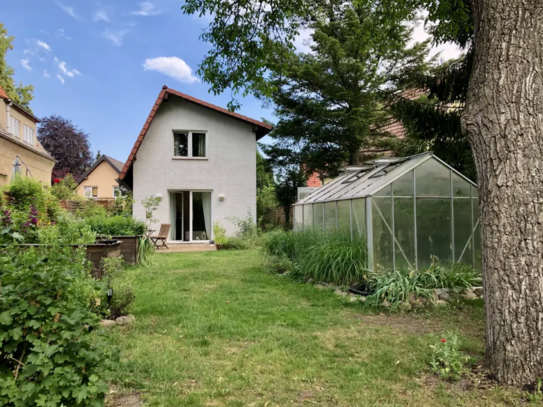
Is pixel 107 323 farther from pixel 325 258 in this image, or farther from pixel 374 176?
pixel 374 176

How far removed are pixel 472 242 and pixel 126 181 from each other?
13891 mm

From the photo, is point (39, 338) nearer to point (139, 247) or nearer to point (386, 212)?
point (386, 212)

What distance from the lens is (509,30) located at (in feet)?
10.0

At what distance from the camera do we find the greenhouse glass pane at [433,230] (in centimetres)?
648

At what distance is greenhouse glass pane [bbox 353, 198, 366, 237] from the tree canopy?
36.3m

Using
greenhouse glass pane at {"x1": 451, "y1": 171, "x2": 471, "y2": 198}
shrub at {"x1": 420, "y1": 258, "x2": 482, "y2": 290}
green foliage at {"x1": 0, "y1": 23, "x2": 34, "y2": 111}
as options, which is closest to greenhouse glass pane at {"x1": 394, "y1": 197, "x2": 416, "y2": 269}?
shrub at {"x1": 420, "y1": 258, "x2": 482, "y2": 290}

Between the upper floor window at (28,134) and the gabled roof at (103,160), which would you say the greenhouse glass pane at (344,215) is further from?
the gabled roof at (103,160)

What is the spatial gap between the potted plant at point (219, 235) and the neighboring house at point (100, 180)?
2092 centimetres

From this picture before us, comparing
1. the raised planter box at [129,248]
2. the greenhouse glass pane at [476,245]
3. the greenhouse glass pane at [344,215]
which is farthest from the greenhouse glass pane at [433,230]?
the raised planter box at [129,248]

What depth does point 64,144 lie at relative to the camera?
36.8 m

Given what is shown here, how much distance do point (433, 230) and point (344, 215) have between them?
5.90 ft

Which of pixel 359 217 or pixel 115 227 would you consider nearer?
pixel 359 217

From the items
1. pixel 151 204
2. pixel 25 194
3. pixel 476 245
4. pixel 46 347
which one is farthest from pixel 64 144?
pixel 46 347

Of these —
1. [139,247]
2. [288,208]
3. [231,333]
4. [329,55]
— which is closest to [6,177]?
[139,247]
